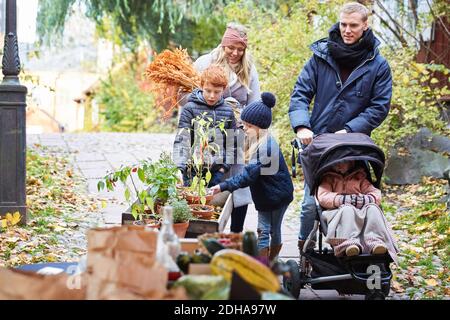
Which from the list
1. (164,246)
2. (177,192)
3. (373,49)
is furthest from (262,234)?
(164,246)

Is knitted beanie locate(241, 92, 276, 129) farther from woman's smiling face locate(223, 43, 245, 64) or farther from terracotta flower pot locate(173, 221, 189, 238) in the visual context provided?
terracotta flower pot locate(173, 221, 189, 238)

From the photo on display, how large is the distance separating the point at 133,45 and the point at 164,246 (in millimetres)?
16769

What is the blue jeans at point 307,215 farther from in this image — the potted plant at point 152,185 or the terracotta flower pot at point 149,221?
the terracotta flower pot at point 149,221

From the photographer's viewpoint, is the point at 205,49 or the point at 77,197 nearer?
the point at 77,197

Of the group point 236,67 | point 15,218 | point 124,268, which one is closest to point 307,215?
point 236,67

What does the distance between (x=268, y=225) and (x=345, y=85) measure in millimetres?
1162

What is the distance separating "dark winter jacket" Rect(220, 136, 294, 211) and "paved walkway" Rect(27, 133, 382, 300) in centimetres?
71

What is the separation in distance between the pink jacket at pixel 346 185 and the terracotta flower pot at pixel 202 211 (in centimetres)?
73

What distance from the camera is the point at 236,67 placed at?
671 cm

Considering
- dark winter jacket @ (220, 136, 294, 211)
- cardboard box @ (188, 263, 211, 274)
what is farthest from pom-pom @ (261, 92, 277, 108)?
cardboard box @ (188, 263, 211, 274)

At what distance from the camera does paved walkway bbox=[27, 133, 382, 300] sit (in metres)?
8.17

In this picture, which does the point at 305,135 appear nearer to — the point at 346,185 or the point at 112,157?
the point at 346,185

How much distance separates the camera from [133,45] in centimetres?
1962

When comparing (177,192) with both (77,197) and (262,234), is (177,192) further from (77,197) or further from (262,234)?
(77,197)
